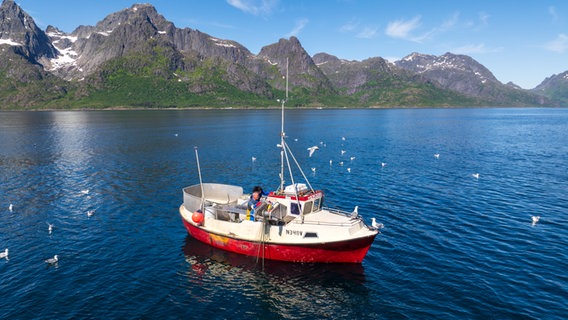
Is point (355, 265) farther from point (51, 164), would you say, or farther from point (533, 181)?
point (51, 164)

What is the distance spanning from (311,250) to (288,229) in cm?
268

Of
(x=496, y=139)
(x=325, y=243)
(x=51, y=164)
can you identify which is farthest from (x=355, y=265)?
(x=496, y=139)

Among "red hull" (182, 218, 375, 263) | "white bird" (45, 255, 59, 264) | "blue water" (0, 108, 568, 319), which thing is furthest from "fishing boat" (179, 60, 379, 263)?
"white bird" (45, 255, 59, 264)

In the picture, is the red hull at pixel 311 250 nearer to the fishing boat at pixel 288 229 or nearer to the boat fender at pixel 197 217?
the fishing boat at pixel 288 229

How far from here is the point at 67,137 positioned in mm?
112688

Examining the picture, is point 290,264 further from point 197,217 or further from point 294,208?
point 197,217

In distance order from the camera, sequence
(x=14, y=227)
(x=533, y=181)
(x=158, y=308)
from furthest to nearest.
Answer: (x=533, y=181), (x=14, y=227), (x=158, y=308)

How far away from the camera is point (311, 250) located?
1096 inches

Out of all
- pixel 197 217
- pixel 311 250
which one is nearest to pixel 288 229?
pixel 311 250

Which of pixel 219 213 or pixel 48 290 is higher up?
pixel 219 213

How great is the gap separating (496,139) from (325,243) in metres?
116

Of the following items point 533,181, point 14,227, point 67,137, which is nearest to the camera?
point 14,227

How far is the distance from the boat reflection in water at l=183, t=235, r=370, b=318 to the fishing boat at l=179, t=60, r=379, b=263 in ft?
2.91

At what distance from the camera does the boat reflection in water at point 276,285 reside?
23.2m
